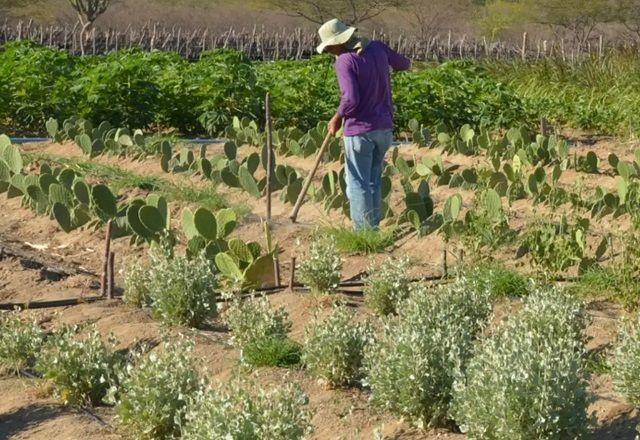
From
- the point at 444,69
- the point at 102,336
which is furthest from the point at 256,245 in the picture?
the point at 444,69

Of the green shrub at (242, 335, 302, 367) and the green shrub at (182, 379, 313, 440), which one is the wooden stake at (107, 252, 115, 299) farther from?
the green shrub at (182, 379, 313, 440)

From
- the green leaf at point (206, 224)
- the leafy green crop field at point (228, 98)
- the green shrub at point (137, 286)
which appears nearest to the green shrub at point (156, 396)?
the green shrub at point (137, 286)

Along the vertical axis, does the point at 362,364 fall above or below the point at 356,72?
A: below

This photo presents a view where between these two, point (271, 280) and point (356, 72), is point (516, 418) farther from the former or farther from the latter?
point (356, 72)

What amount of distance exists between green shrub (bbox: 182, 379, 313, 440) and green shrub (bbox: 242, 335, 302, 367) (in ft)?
4.51

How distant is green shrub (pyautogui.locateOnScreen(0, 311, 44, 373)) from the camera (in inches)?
244

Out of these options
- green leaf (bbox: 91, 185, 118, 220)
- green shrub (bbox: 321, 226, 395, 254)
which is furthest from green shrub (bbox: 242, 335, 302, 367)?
green leaf (bbox: 91, 185, 118, 220)

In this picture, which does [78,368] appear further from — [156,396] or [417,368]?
[417,368]

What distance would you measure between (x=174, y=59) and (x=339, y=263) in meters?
10.7

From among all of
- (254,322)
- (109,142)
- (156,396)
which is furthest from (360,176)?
(109,142)

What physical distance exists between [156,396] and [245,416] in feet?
2.40

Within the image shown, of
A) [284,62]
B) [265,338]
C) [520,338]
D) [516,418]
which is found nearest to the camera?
[516,418]

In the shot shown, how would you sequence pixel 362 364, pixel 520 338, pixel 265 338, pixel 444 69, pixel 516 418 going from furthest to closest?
pixel 444 69
pixel 265 338
pixel 362 364
pixel 520 338
pixel 516 418

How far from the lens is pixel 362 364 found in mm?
5625
